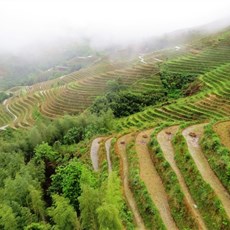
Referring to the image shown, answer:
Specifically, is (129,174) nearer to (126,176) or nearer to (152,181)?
(126,176)

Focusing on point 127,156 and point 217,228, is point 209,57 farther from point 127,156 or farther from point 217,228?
point 217,228

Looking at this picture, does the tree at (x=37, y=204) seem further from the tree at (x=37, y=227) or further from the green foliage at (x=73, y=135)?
the green foliage at (x=73, y=135)

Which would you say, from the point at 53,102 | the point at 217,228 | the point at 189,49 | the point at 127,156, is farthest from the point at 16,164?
the point at 189,49

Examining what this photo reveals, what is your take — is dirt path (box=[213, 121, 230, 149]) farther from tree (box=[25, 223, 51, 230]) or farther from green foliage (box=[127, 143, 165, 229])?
tree (box=[25, 223, 51, 230])

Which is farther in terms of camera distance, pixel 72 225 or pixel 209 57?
pixel 209 57

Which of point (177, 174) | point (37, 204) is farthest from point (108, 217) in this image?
point (37, 204)

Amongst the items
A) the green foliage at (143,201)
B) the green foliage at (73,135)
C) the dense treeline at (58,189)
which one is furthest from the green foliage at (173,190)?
the green foliage at (73,135)
